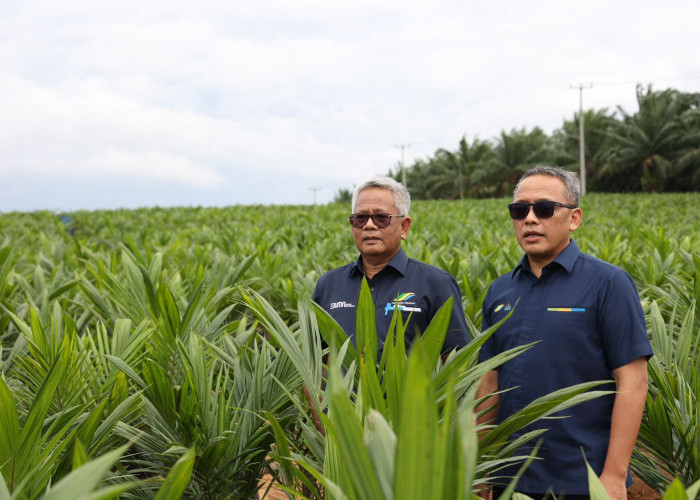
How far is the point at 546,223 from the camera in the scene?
1.90 m

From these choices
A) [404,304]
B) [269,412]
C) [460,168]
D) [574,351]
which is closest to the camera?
[269,412]

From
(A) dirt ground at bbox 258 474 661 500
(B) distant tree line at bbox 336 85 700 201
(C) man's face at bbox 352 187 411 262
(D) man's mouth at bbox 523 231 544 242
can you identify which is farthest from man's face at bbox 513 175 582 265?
(B) distant tree line at bbox 336 85 700 201

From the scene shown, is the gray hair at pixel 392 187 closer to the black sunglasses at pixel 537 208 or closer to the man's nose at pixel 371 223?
the man's nose at pixel 371 223

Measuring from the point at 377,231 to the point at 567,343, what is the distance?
0.85 metres

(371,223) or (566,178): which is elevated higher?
(566,178)

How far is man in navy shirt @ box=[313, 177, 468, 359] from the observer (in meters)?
2.22

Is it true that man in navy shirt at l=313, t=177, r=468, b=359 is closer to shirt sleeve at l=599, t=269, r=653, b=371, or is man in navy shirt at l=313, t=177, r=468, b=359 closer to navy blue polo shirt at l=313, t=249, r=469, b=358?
navy blue polo shirt at l=313, t=249, r=469, b=358

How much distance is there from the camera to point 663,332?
2432 mm

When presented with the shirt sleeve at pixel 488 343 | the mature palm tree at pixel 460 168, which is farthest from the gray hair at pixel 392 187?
the mature palm tree at pixel 460 168

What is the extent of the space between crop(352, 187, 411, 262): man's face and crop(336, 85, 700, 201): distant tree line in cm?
3456

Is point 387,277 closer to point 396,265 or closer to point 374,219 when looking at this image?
point 396,265

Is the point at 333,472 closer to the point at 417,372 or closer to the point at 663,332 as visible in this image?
the point at 417,372

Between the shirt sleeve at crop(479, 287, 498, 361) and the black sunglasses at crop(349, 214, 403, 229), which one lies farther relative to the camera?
the black sunglasses at crop(349, 214, 403, 229)

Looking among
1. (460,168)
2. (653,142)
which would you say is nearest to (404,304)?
(653,142)
